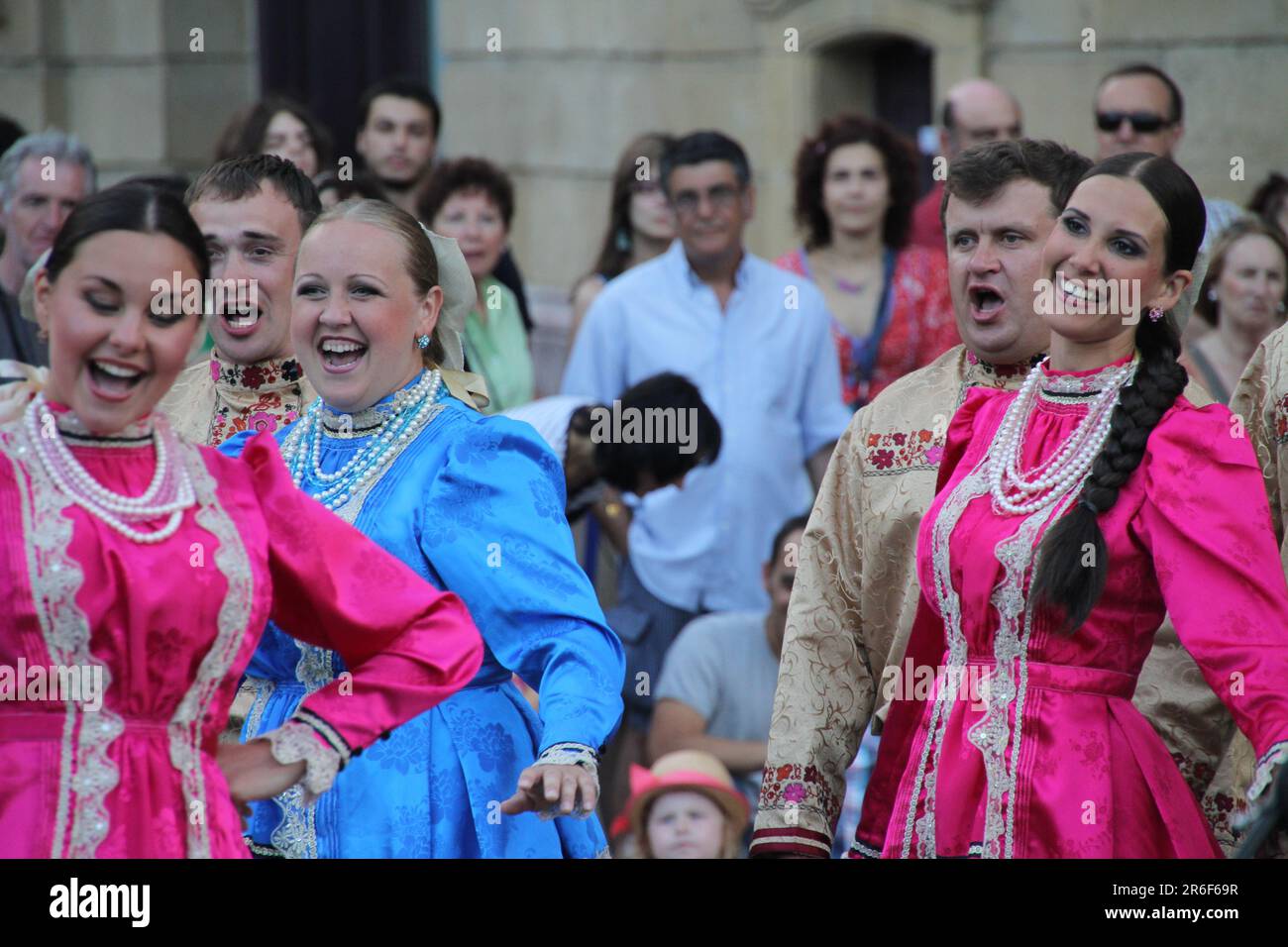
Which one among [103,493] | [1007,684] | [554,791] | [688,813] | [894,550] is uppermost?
[103,493]

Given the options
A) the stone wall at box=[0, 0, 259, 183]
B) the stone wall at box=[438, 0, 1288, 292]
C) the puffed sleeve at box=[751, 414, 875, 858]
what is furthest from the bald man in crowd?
the stone wall at box=[0, 0, 259, 183]

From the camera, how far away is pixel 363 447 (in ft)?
11.7

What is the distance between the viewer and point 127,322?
2.74m

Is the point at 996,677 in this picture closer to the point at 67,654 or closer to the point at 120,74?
the point at 67,654

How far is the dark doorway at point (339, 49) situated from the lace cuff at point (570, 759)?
7270 mm

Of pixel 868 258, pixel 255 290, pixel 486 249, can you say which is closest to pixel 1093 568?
pixel 255 290

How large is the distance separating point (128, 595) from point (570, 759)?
0.76 meters

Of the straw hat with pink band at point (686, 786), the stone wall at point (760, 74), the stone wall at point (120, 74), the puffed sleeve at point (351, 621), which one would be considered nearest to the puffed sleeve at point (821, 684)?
the puffed sleeve at point (351, 621)

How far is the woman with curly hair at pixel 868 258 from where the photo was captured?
250 inches

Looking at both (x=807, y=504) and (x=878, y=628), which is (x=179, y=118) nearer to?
(x=807, y=504)

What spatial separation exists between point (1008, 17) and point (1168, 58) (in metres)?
0.73

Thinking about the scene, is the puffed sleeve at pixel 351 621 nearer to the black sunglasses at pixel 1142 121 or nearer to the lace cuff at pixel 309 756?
the lace cuff at pixel 309 756

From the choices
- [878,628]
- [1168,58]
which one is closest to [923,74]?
[1168,58]

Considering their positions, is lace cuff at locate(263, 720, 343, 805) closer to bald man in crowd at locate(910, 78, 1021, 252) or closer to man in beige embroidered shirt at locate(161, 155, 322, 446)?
man in beige embroidered shirt at locate(161, 155, 322, 446)
